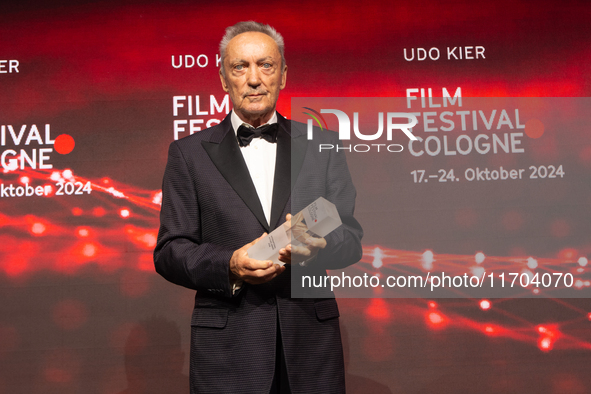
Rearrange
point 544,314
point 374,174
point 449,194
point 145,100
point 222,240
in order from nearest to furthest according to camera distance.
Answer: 1. point 222,240
2. point 374,174
3. point 449,194
4. point 544,314
5. point 145,100

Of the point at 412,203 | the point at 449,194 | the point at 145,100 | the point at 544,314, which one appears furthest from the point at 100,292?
the point at 544,314

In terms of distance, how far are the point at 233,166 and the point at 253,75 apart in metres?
0.30

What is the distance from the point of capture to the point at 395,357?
283 cm

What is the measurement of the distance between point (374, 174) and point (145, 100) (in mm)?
1554

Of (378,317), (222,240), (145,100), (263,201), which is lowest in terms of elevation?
(378,317)

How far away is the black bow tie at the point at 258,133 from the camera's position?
→ 1.54m

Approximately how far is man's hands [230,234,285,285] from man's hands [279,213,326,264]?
40 mm

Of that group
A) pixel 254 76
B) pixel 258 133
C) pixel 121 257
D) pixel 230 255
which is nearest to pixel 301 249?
pixel 230 255

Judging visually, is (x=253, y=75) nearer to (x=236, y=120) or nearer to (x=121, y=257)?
(x=236, y=120)

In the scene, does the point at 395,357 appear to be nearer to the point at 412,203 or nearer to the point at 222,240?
the point at 412,203

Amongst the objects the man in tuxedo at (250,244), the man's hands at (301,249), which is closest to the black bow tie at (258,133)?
the man in tuxedo at (250,244)

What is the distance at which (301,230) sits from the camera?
48.5 inches

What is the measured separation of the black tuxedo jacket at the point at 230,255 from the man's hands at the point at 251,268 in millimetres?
35

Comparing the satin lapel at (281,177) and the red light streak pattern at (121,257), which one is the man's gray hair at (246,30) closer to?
the satin lapel at (281,177)
